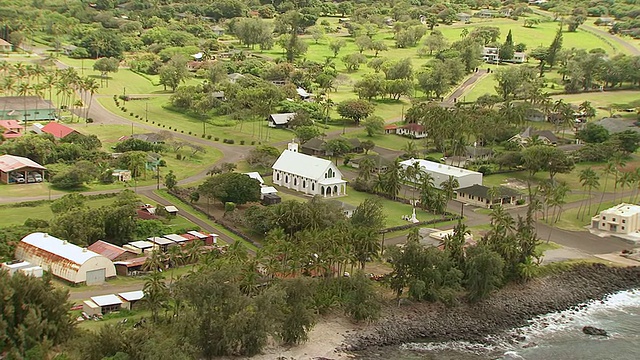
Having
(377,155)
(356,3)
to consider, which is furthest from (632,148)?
(356,3)

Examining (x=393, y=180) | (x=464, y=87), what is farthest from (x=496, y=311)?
(x=464, y=87)

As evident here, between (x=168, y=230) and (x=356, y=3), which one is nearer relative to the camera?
(x=168, y=230)

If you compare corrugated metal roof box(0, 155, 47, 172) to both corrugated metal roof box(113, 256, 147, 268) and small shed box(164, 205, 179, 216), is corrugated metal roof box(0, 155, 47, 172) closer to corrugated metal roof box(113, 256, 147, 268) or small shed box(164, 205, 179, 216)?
small shed box(164, 205, 179, 216)

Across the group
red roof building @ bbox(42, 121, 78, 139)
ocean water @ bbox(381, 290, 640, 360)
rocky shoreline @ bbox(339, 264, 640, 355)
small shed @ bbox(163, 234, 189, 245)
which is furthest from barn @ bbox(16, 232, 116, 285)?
red roof building @ bbox(42, 121, 78, 139)

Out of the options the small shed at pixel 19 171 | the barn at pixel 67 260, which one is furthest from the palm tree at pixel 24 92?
the barn at pixel 67 260

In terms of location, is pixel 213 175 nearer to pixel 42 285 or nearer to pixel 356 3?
pixel 42 285

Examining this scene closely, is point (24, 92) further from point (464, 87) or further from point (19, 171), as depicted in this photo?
point (464, 87)
